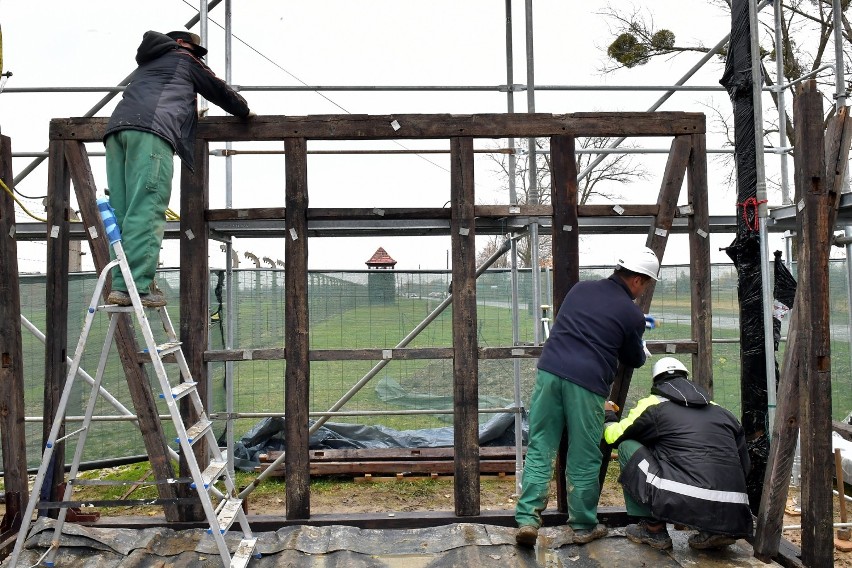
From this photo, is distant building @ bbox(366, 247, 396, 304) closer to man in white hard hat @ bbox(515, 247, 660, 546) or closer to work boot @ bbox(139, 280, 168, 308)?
man in white hard hat @ bbox(515, 247, 660, 546)

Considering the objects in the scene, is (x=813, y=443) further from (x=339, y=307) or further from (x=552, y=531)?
(x=339, y=307)

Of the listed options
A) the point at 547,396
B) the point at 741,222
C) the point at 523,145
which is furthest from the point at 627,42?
the point at 547,396

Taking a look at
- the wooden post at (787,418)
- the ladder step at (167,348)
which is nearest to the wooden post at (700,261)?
the wooden post at (787,418)

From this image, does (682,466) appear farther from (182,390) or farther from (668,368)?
(182,390)

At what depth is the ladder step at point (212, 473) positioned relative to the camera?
3.44m

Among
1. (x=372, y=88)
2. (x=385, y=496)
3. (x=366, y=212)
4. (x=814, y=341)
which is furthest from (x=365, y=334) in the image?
(x=814, y=341)

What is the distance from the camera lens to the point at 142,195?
3.57 m

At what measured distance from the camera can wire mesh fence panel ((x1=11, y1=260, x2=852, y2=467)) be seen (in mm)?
7234

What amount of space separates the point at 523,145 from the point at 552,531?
13.6 ft

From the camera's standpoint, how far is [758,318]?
4242 mm

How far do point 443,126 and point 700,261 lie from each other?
6.49 feet

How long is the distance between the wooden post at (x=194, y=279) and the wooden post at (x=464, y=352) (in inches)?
66.4

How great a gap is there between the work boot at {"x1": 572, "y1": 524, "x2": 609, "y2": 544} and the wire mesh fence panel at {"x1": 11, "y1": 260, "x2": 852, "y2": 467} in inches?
129

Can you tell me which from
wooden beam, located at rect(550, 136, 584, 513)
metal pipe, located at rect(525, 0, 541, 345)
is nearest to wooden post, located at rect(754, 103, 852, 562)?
wooden beam, located at rect(550, 136, 584, 513)
